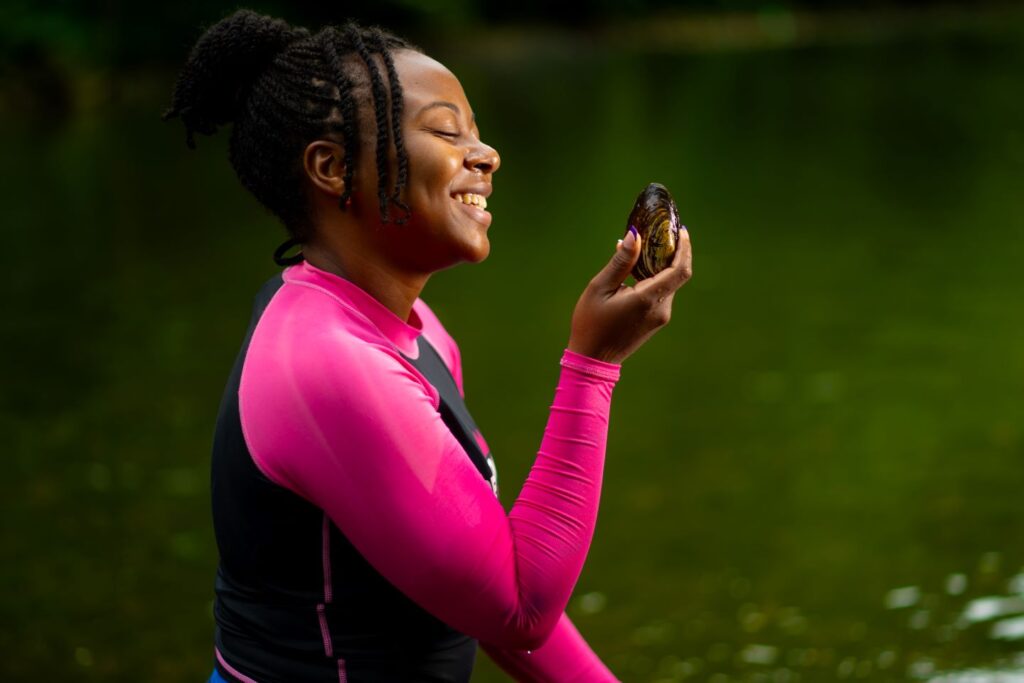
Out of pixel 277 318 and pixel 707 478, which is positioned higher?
pixel 707 478

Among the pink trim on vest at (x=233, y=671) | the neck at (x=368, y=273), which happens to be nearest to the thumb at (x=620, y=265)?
the neck at (x=368, y=273)

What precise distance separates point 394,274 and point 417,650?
1.73 ft

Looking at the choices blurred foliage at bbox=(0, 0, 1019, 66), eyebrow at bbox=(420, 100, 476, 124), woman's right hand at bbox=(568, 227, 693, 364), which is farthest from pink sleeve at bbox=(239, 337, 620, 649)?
blurred foliage at bbox=(0, 0, 1019, 66)

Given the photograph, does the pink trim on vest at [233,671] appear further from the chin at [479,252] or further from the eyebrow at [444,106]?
the eyebrow at [444,106]

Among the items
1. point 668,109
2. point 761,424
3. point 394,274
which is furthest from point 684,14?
point 394,274

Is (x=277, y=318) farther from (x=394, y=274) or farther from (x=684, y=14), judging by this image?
(x=684, y=14)

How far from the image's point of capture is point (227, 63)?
2051 mm

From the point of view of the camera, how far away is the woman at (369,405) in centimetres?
179

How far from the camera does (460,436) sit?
202 centimetres

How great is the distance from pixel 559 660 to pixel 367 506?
0.64 metres

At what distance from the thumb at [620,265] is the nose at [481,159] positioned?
8.2 inches

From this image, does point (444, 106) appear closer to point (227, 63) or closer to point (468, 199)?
point (468, 199)

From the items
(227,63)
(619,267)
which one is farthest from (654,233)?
(227,63)

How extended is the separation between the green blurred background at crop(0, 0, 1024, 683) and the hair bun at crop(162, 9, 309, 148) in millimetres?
338
